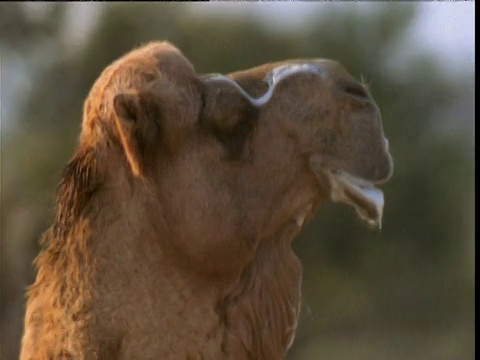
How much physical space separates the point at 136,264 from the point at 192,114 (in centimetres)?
30

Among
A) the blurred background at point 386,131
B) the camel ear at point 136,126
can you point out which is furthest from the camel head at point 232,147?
the blurred background at point 386,131

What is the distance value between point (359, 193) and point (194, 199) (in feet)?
1.01

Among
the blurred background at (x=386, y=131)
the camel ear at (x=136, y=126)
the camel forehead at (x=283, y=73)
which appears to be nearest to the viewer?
the camel ear at (x=136, y=126)

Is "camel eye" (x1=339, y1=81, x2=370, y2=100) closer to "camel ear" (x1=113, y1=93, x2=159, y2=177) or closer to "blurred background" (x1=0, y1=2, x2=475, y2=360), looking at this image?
"camel ear" (x1=113, y1=93, x2=159, y2=177)

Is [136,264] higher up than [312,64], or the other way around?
[312,64]

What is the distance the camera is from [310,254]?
406 inches

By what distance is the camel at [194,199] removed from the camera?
2.20 m

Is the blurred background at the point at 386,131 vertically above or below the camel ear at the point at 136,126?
below

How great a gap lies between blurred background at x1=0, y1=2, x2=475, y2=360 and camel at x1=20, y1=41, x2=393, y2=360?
215 inches

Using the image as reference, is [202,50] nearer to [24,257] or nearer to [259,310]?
[24,257]

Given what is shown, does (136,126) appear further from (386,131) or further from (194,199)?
(386,131)

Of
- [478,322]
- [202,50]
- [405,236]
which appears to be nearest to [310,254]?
[405,236]

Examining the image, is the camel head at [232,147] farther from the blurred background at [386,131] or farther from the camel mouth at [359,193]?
the blurred background at [386,131]

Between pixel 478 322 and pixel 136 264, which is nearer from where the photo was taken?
pixel 136 264
